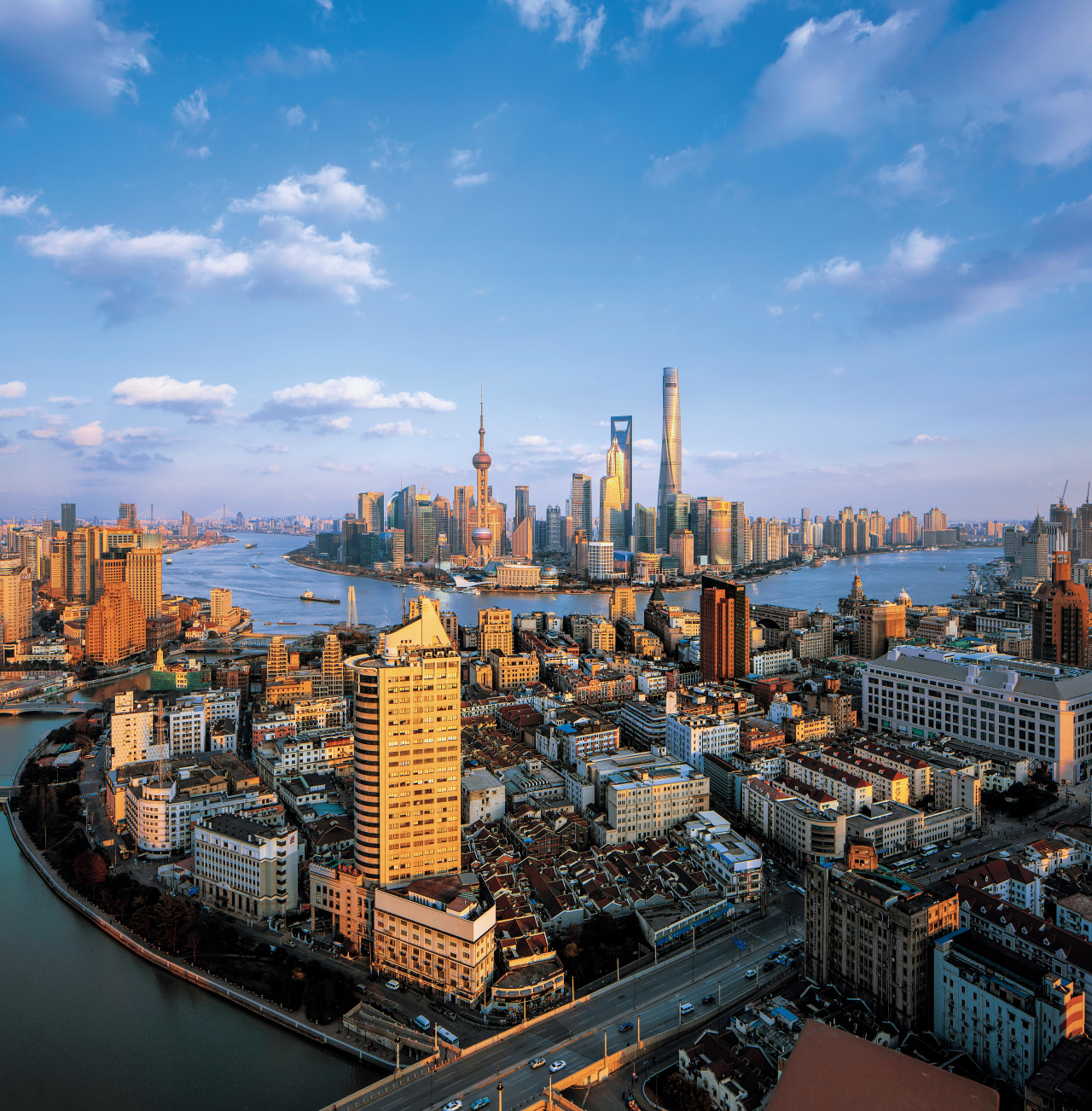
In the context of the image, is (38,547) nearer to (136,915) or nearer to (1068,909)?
(136,915)

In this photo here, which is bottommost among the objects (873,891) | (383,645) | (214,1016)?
(214,1016)

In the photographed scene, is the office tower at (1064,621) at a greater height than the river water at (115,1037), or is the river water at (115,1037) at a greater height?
the office tower at (1064,621)

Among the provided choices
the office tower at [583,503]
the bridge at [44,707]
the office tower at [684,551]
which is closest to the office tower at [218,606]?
the bridge at [44,707]

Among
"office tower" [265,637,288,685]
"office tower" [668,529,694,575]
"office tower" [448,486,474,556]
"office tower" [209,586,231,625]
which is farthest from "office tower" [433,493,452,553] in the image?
"office tower" [265,637,288,685]

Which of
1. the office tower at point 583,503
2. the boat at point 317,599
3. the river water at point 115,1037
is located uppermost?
the office tower at point 583,503

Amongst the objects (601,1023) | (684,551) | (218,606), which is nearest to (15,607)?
(218,606)

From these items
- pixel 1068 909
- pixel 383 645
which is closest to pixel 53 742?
pixel 383 645

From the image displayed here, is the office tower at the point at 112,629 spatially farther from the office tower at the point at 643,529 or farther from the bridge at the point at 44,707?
the office tower at the point at 643,529

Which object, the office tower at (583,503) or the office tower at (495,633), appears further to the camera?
the office tower at (583,503)
